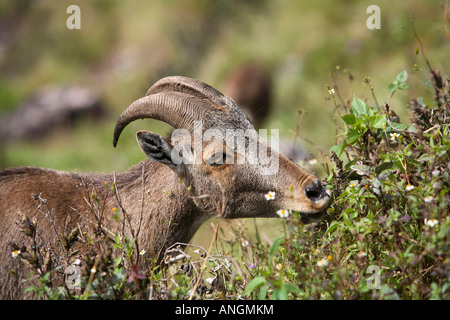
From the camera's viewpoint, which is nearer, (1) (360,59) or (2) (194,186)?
(2) (194,186)

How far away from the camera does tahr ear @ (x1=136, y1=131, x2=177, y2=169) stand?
5.27 meters

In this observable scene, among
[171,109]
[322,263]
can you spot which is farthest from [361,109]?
[171,109]

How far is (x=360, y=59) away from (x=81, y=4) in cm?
1806

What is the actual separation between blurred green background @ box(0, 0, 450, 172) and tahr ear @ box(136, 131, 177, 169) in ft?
14.7

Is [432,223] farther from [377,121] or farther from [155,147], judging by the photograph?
[155,147]

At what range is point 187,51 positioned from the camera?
21859mm

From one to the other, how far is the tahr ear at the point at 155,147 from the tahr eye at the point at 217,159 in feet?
1.29

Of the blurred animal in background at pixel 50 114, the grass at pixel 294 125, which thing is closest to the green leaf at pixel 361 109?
the grass at pixel 294 125

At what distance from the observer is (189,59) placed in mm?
21484

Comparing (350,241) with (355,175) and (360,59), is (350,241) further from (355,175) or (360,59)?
(360,59)

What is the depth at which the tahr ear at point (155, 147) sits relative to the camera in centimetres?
527

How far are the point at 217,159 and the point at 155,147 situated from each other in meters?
0.63

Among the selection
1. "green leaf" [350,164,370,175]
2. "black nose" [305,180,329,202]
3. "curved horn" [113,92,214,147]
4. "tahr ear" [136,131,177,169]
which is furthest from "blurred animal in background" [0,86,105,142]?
"green leaf" [350,164,370,175]
